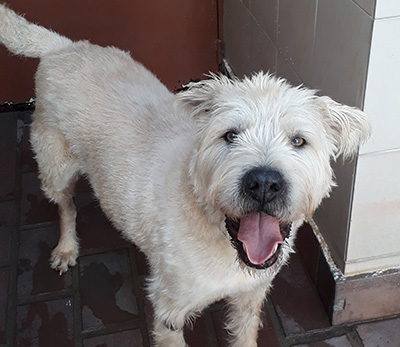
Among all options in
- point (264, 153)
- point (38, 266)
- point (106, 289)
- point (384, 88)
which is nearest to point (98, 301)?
point (106, 289)

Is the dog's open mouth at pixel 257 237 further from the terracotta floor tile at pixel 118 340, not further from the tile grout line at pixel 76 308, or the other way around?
the tile grout line at pixel 76 308

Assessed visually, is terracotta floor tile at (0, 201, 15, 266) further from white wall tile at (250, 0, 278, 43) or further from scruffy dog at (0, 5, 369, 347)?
white wall tile at (250, 0, 278, 43)

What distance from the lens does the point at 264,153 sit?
1.98 metres

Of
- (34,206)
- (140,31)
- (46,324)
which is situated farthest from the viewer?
(140,31)

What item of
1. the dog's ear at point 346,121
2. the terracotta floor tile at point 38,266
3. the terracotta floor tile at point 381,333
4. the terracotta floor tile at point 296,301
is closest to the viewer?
the dog's ear at point 346,121

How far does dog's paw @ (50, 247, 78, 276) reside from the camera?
342 cm

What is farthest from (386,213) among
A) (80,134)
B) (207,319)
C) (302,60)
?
(80,134)

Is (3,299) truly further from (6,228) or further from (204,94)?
(204,94)

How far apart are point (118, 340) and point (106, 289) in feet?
1.19

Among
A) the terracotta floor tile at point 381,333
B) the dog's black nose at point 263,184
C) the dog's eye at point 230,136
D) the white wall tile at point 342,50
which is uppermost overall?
the white wall tile at point 342,50

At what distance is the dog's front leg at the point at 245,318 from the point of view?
Answer: 2820mm

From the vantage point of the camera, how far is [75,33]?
14.6 feet

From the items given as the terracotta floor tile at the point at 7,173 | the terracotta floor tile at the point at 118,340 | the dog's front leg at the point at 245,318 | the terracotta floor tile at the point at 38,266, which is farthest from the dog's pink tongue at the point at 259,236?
the terracotta floor tile at the point at 7,173

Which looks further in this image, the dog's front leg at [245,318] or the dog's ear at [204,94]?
the dog's front leg at [245,318]
